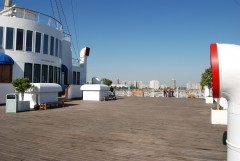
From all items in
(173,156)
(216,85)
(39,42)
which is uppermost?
(39,42)

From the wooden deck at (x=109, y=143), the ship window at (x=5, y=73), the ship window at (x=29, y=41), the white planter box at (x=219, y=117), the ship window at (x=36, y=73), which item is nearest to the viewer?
the wooden deck at (x=109, y=143)

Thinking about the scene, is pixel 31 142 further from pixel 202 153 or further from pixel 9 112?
pixel 9 112

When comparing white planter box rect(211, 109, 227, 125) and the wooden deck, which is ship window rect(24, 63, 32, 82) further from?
white planter box rect(211, 109, 227, 125)

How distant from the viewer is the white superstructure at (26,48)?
2078cm

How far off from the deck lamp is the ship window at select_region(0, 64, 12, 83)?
66.3 feet

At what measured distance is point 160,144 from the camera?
6.86 m

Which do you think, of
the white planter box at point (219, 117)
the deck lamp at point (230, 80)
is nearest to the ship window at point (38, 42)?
the white planter box at point (219, 117)

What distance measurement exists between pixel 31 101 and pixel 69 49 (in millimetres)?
16017

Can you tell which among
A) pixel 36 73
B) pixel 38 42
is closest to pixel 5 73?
pixel 36 73

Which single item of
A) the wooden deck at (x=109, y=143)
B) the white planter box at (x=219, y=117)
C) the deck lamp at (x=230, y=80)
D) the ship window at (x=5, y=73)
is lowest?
the wooden deck at (x=109, y=143)

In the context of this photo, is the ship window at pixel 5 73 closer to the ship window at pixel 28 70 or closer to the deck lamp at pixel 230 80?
the ship window at pixel 28 70

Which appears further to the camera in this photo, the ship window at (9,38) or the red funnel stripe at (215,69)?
the ship window at (9,38)

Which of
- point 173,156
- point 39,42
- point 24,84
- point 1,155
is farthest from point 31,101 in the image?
point 173,156

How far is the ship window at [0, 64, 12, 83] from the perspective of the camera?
66.0ft
